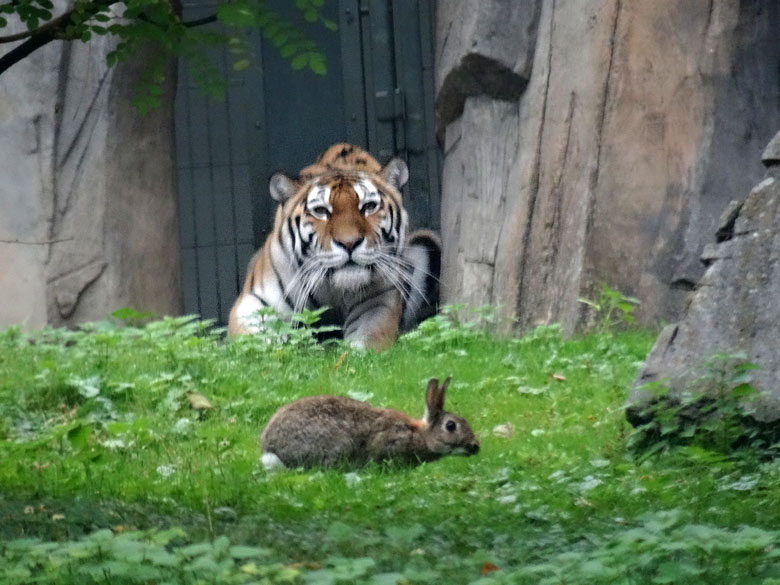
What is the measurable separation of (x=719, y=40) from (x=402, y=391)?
339 cm

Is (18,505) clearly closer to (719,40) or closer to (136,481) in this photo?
(136,481)

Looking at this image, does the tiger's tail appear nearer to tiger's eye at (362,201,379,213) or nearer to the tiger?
the tiger

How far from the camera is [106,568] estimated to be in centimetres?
361

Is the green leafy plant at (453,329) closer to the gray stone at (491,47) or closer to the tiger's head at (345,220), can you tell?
the tiger's head at (345,220)

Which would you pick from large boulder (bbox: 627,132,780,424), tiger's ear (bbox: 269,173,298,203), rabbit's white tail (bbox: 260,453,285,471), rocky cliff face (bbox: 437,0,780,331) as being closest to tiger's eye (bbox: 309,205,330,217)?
tiger's ear (bbox: 269,173,298,203)

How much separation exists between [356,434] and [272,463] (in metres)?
0.41

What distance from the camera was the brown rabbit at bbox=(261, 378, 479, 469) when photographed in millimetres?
6160

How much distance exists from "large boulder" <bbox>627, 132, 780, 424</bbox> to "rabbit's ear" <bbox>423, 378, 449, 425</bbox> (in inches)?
37.1

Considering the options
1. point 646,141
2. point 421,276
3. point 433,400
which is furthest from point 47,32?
point 421,276

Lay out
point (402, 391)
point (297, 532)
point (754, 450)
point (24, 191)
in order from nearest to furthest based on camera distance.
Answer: point (297, 532), point (754, 450), point (402, 391), point (24, 191)

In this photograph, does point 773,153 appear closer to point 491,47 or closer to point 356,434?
point 356,434

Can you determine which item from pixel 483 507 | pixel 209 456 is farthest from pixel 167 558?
pixel 209 456

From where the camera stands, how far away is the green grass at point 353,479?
3.67 m

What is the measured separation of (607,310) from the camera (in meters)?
8.95
